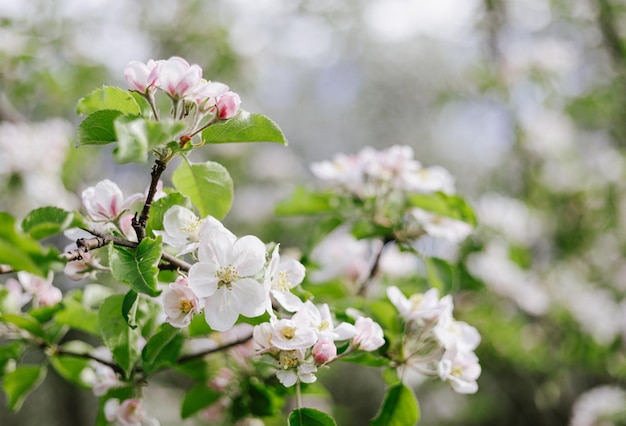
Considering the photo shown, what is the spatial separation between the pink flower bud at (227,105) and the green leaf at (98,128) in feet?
0.36

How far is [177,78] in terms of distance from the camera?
A: 690 mm

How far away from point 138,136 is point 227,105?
6.2 inches

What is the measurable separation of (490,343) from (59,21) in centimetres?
222

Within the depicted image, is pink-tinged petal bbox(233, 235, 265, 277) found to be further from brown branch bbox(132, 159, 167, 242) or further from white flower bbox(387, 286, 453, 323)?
white flower bbox(387, 286, 453, 323)

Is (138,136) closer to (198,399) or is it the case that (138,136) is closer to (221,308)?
(221,308)

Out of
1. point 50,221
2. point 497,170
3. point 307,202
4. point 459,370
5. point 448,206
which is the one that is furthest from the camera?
point 497,170

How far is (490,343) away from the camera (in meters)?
2.04

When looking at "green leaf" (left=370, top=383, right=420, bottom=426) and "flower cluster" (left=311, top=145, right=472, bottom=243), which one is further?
"flower cluster" (left=311, top=145, right=472, bottom=243)

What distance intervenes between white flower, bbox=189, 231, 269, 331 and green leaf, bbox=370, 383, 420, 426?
11.5 inches

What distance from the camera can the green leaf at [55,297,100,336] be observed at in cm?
92

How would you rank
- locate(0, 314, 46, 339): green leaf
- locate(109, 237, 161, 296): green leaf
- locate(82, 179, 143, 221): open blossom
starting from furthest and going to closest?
locate(0, 314, 46, 339): green leaf, locate(82, 179, 143, 221): open blossom, locate(109, 237, 161, 296): green leaf

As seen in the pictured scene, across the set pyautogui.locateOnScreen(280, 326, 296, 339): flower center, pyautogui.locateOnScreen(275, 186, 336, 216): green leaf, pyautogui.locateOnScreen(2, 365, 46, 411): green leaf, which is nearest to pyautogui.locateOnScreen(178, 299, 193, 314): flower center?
pyautogui.locateOnScreen(280, 326, 296, 339): flower center

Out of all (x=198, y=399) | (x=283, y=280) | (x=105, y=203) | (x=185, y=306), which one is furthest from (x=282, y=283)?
(x=198, y=399)

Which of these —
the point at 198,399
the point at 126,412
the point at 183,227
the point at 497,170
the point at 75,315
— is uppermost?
the point at 183,227
